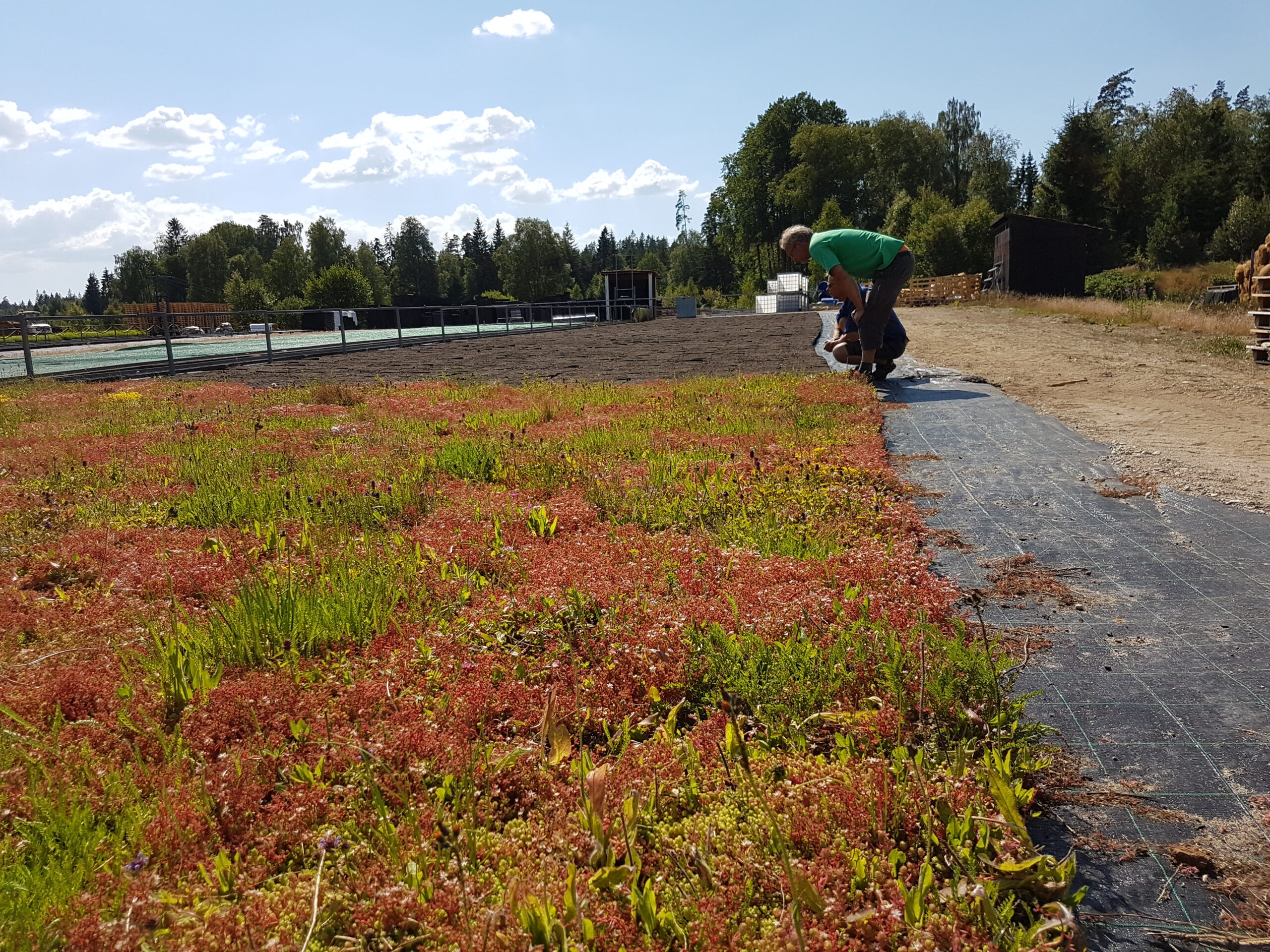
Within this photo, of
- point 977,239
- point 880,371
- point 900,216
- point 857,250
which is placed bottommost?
point 880,371

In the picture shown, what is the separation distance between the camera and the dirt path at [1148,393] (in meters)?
6.07

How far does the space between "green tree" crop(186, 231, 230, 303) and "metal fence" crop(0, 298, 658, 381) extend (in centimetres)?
7164

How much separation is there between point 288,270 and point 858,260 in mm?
88793

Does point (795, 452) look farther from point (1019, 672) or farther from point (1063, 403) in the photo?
point (1063, 403)

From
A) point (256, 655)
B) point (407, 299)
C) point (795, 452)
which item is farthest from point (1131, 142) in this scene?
point (256, 655)

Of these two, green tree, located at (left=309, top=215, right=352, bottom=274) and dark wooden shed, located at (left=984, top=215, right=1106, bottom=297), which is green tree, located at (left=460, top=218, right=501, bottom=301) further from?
dark wooden shed, located at (left=984, top=215, right=1106, bottom=297)

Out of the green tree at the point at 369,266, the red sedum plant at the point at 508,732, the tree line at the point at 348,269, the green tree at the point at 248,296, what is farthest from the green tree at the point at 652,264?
the red sedum plant at the point at 508,732

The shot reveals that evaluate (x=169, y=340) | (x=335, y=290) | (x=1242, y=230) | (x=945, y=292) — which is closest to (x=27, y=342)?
(x=169, y=340)

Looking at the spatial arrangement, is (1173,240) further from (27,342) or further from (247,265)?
(247,265)

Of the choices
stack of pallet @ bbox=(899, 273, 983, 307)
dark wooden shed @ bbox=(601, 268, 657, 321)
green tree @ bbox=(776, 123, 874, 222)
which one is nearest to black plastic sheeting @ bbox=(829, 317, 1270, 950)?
stack of pallet @ bbox=(899, 273, 983, 307)

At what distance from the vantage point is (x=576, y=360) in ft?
65.0

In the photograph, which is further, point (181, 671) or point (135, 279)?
point (135, 279)

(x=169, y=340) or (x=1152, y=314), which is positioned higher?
(x=169, y=340)

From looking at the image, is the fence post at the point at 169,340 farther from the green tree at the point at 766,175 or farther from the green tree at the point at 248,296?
the green tree at the point at 766,175
